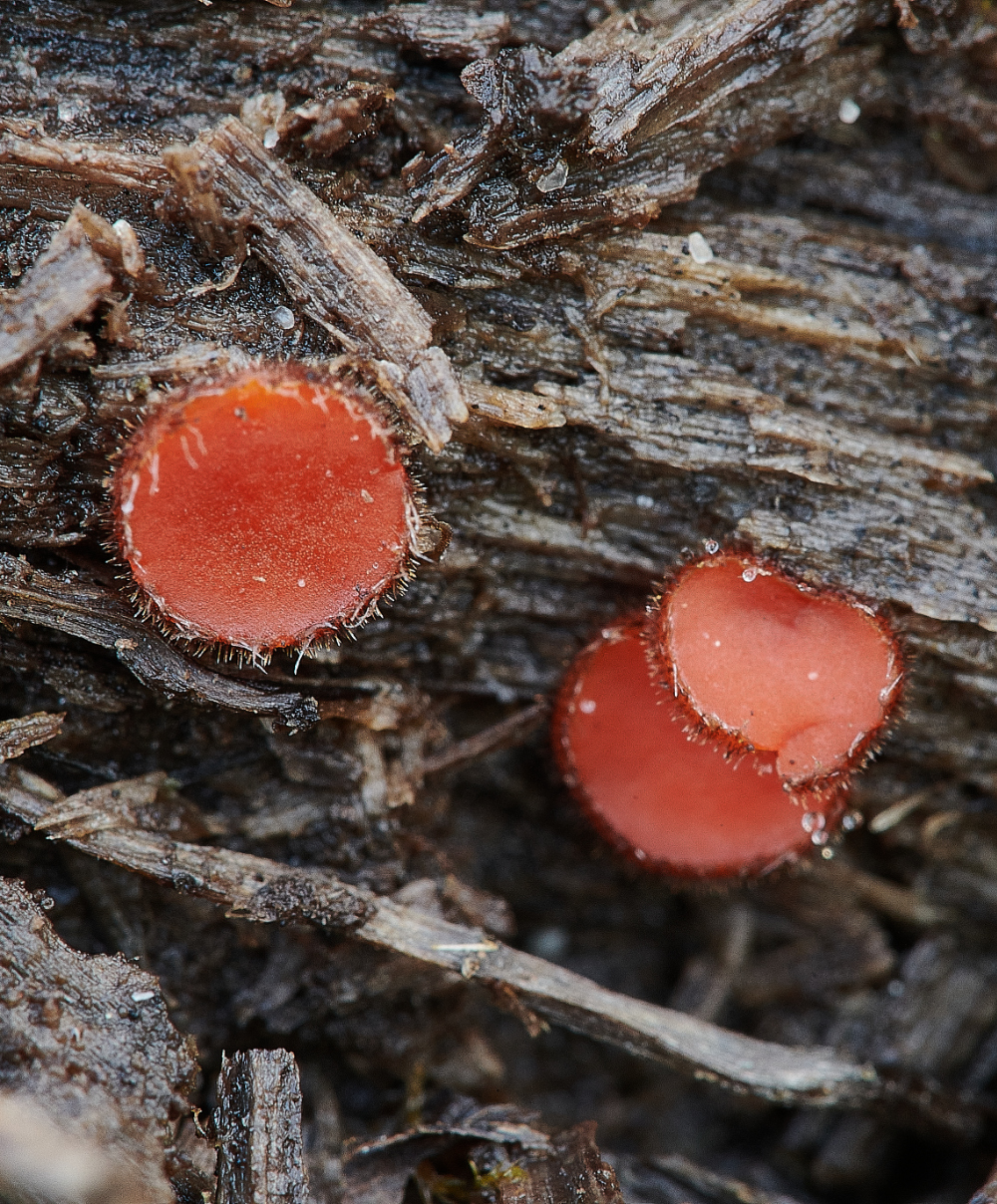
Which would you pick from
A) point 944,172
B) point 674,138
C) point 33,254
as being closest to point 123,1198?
point 33,254

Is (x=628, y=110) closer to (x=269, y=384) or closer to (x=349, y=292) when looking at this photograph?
(x=349, y=292)

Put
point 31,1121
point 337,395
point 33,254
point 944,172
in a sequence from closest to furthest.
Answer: point 31,1121 → point 337,395 → point 33,254 → point 944,172

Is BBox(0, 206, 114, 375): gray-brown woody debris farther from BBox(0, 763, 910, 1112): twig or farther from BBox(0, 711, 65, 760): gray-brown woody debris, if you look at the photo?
BBox(0, 763, 910, 1112): twig

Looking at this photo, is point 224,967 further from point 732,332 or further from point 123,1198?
point 732,332

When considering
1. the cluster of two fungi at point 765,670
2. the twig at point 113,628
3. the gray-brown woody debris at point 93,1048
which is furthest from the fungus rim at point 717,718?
the gray-brown woody debris at point 93,1048

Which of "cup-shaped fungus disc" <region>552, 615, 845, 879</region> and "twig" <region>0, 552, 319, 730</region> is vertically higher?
"twig" <region>0, 552, 319, 730</region>

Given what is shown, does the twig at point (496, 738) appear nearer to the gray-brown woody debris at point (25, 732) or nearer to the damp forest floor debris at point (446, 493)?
the damp forest floor debris at point (446, 493)

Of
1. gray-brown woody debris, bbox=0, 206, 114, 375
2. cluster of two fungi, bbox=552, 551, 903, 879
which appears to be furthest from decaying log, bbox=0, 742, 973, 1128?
gray-brown woody debris, bbox=0, 206, 114, 375
